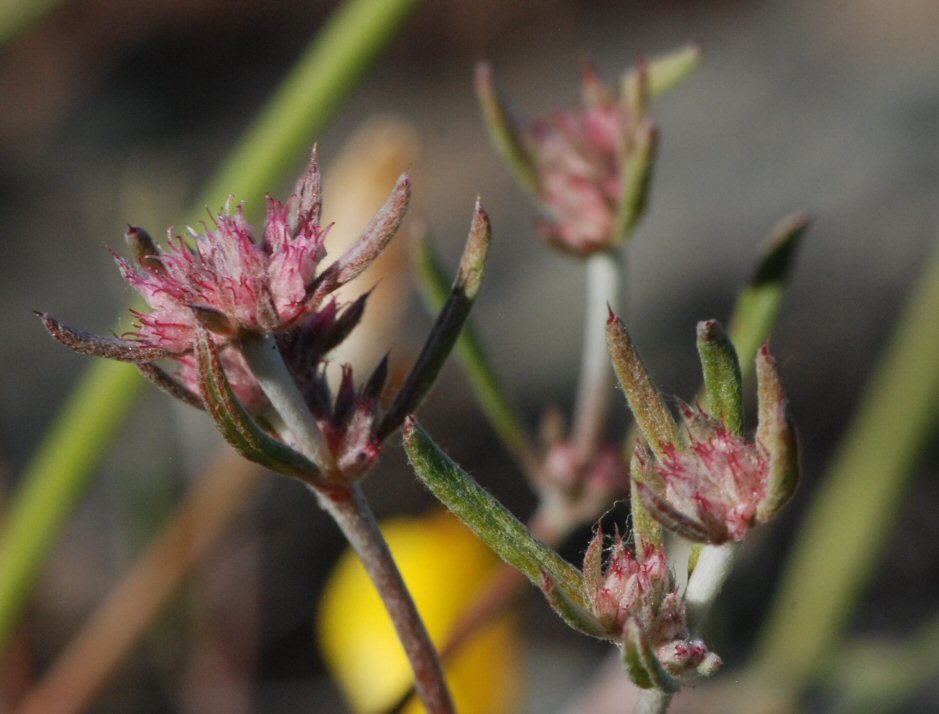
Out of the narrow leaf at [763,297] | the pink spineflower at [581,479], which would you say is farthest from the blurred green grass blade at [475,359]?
the narrow leaf at [763,297]

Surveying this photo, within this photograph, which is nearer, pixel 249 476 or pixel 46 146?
pixel 249 476

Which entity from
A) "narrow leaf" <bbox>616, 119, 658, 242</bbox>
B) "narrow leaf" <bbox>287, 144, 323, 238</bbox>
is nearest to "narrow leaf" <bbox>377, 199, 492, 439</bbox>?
"narrow leaf" <bbox>287, 144, 323, 238</bbox>

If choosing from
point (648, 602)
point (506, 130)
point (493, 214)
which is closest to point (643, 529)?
point (648, 602)

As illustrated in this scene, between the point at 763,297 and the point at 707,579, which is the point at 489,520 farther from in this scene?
the point at 763,297

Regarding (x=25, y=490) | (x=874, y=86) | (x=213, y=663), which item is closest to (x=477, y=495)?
(x=25, y=490)

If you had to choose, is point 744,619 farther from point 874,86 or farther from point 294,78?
point 874,86
